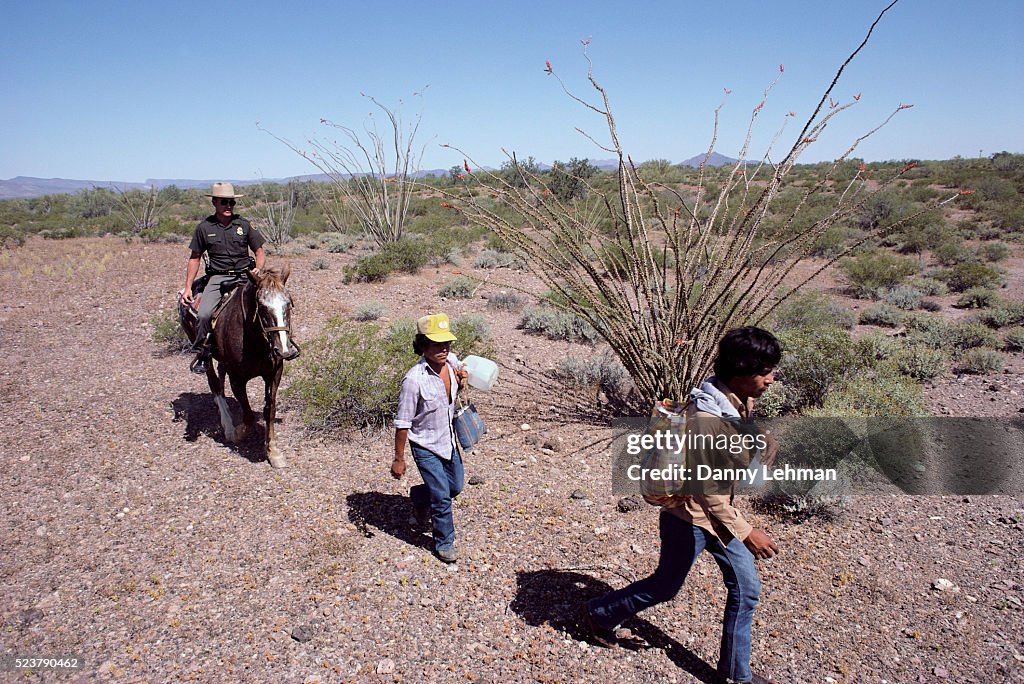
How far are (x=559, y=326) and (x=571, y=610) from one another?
17.8 ft

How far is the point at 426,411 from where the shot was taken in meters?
3.49

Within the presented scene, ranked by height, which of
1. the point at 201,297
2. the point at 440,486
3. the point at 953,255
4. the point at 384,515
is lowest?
the point at 384,515

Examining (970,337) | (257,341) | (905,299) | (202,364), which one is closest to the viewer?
(257,341)

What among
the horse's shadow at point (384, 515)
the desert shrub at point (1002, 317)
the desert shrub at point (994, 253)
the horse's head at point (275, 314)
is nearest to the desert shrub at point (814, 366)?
the horse's shadow at point (384, 515)

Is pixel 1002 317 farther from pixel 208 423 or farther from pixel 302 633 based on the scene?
pixel 208 423

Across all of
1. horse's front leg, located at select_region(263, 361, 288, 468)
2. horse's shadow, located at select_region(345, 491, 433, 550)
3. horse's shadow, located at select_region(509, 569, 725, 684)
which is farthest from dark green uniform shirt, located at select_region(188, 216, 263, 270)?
horse's shadow, located at select_region(509, 569, 725, 684)

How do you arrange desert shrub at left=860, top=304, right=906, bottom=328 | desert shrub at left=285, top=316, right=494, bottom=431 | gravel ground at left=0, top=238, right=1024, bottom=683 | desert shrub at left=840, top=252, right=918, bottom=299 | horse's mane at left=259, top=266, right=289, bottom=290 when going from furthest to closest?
1. desert shrub at left=840, top=252, right=918, bottom=299
2. desert shrub at left=860, top=304, right=906, bottom=328
3. desert shrub at left=285, top=316, right=494, bottom=431
4. horse's mane at left=259, top=266, right=289, bottom=290
5. gravel ground at left=0, top=238, right=1024, bottom=683

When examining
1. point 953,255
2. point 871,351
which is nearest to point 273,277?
point 871,351

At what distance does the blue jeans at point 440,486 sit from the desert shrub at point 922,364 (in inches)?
209

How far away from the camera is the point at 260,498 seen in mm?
4508

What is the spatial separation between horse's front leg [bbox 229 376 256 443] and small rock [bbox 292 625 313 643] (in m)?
2.54

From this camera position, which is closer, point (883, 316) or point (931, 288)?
point (883, 316)

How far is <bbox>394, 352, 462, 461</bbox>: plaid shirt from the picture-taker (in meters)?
3.42

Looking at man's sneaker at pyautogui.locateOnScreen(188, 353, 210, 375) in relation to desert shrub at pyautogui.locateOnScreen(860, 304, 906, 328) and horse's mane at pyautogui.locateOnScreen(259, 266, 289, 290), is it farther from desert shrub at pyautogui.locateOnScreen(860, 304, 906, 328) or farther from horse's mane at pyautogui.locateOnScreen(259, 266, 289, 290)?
desert shrub at pyautogui.locateOnScreen(860, 304, 906, 328)
